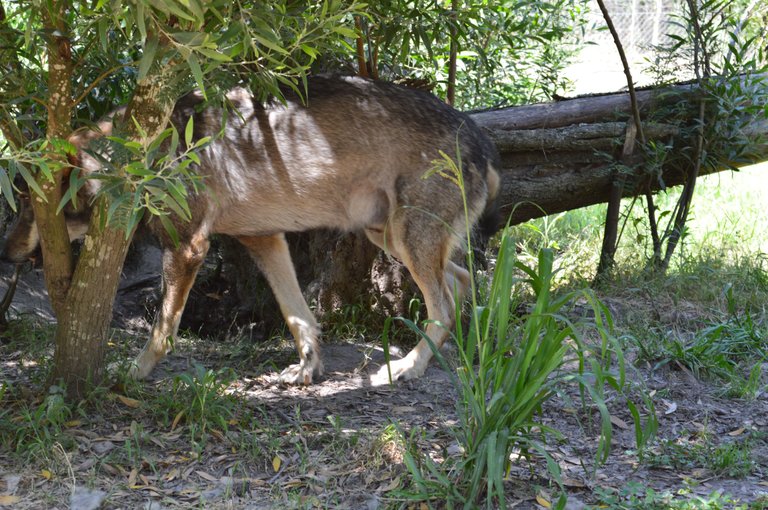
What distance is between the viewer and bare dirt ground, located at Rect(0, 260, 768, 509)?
3.48m

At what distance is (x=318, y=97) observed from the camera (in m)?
5.11

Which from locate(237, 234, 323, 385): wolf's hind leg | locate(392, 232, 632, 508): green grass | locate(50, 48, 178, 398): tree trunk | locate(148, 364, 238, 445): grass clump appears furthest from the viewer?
locate(237, 234, 323, 385): wolf's hind leg

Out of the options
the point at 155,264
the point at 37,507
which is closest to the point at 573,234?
the point at 155,264

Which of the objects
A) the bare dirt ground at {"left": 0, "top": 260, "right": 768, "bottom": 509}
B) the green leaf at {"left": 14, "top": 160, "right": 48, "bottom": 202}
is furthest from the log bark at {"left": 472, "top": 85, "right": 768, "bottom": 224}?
the green leaf at {"left": 14, "top": 160, "right": 48, "bottom": 202}

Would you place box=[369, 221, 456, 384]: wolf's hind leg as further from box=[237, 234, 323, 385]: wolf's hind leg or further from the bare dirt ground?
box=[237, 234, 323, 385]: wolf's hind leg

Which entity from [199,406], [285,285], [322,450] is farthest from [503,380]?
[285,285]

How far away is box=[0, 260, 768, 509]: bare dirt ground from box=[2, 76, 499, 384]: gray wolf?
58 cm

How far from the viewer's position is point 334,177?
16.8 ft

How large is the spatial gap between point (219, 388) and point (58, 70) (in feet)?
5.49

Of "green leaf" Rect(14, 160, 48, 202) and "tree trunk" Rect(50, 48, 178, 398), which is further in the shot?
"tree trunk" Rect(50, 48, 178, 398)

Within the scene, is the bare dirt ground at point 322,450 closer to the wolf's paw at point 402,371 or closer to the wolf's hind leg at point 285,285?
the wolf's paw at point 402,371

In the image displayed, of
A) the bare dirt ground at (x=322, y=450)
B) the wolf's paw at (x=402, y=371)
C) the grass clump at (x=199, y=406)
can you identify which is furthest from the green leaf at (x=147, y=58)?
the wolf's paw at (x=402, y=371)

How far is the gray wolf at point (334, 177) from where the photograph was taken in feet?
16.4

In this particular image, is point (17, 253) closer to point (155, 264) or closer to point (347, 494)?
point (155, 264)
